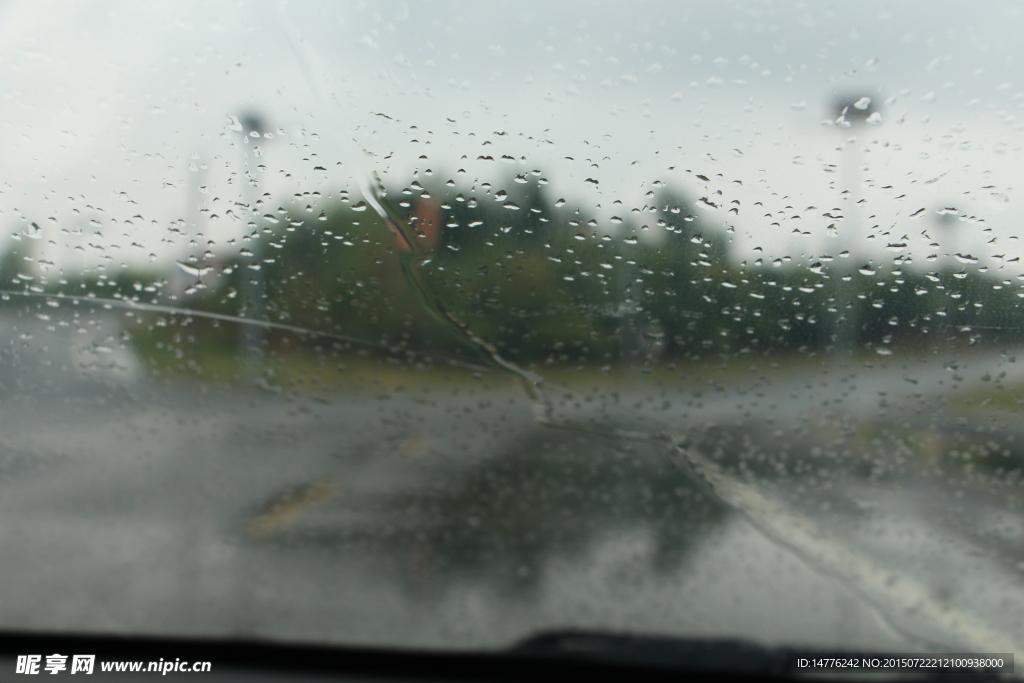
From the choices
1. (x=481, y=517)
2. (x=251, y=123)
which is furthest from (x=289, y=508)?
(x=251, y=123)

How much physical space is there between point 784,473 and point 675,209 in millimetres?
1197

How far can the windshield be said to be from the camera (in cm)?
299

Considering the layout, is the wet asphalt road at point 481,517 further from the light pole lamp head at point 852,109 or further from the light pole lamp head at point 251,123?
the light pole lamp head at point 251,123

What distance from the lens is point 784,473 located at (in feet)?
10.3

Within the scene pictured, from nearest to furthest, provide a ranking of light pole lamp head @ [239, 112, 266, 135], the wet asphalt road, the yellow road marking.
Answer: the wet asphalt road < the yellow road marking < light pole lamp head @ [239, 112, 266, 135]

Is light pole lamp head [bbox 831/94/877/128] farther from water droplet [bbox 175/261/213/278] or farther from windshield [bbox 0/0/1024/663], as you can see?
water droplet [bbox 175/261/213/278]

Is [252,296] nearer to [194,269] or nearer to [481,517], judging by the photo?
[194,269]

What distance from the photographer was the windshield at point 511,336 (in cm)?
299

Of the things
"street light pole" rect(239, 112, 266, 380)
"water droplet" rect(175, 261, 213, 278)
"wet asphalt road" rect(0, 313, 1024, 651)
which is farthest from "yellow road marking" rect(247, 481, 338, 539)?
"water droplet" rect(175, 261, 213, 278)

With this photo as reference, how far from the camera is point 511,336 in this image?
332 centimetres

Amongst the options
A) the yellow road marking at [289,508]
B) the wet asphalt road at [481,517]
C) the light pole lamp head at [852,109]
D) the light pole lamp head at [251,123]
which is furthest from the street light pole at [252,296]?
the light pole lamp head at [852,109]

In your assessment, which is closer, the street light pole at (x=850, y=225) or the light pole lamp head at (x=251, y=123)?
the street light pole at (x=850, y=225)

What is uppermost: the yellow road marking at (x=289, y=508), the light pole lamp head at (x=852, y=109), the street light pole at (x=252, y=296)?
the light pole lamp head at (x=852, y=109)

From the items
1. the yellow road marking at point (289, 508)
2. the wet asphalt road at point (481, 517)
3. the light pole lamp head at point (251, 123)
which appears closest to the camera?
the wet asphalt road at point (481, 517)
